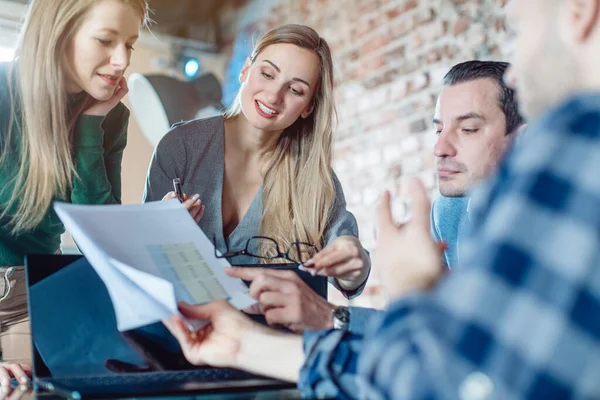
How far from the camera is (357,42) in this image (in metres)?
2.95

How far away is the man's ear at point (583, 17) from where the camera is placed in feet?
1.94

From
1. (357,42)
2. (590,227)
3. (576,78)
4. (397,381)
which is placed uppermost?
(357,42)

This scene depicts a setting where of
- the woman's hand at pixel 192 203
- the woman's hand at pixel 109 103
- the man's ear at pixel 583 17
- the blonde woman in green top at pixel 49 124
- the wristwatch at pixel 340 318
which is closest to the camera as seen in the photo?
the man's ear at pixel 583 17

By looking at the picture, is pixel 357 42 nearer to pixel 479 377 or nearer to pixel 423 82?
pixel 423 82

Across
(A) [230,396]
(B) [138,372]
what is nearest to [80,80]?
(B) [138,372]

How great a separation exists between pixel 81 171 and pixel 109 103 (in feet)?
0.56

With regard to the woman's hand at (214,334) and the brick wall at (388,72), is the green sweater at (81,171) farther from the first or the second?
the brick wall at (388,72)

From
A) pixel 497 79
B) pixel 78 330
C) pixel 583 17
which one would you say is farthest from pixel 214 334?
pixel 497 79

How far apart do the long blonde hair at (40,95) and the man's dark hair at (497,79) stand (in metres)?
0.99

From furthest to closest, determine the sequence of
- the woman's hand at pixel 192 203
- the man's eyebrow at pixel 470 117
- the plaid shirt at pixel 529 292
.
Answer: the man's eyebrow at pixel 470 117
the woman's hand at pixel 192 203
the plaid shirt at pixel 529 292

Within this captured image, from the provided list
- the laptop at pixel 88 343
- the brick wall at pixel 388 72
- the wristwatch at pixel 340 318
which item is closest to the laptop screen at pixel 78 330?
the laptop at pixel 88 343

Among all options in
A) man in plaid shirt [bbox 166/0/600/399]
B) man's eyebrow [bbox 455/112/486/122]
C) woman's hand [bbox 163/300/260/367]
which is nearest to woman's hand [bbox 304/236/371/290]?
woman's hand [bbox 163/300/260/367]

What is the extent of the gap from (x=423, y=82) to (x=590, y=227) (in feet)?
7.20

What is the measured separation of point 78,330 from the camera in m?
0.91
